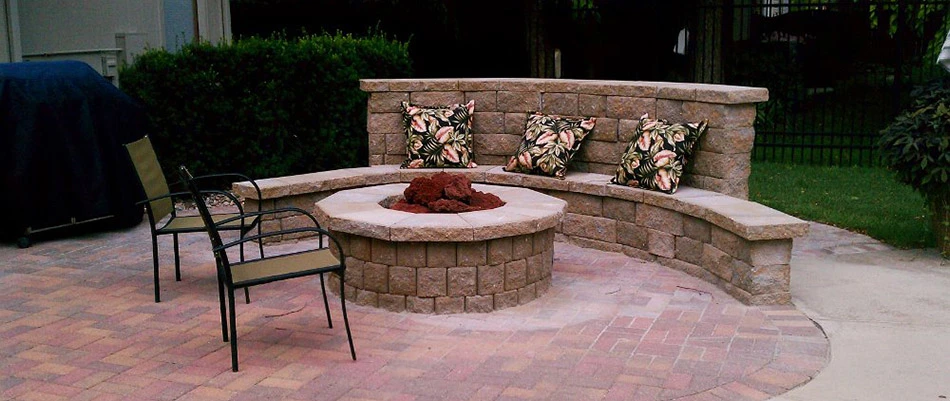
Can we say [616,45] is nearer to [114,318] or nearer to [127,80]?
[127,80]

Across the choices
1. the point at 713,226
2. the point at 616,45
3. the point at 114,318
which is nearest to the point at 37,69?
the point at 114,318

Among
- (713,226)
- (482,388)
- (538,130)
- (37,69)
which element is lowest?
(482,388)

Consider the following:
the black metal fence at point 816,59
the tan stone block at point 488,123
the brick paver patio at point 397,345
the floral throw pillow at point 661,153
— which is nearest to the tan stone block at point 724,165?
the floral throw pillow at point 661,153

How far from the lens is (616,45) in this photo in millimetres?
14617

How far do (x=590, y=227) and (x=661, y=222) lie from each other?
2.38ft

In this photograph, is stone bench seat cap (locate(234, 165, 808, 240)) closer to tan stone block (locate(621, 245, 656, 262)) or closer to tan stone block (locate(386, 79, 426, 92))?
tan stone block (locate(621, 245, 656, 262))

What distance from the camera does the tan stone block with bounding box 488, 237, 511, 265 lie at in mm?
5844

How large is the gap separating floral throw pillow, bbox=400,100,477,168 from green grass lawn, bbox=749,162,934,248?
119 inches

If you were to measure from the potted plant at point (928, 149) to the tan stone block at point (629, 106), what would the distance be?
5.59 feet

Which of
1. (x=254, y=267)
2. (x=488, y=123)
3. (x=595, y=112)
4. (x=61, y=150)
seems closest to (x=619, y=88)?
(x=595, y=112)

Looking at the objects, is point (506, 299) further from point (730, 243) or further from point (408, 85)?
point (408, 85)

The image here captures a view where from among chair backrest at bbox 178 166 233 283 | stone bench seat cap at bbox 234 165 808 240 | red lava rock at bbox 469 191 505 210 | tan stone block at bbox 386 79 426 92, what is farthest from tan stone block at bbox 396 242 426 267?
tan stone block at bbox 386 79 426 92

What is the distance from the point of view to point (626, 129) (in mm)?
7836

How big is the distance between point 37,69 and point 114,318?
3046 millimetres
